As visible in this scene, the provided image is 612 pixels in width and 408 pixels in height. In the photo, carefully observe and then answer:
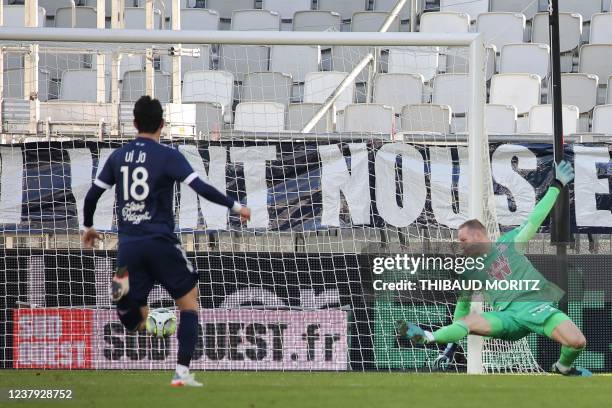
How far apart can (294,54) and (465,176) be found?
4662mm

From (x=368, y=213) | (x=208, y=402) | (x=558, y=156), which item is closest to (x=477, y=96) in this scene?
(x=558, y=156)

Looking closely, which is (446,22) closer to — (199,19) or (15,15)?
(199,19)

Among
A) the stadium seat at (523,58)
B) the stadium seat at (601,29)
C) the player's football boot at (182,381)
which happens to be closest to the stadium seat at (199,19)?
the stadium seat at (523,58)

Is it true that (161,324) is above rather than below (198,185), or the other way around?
below

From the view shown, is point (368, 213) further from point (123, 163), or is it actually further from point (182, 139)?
point (123, 163)

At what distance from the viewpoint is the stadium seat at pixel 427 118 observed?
14070 millimetres

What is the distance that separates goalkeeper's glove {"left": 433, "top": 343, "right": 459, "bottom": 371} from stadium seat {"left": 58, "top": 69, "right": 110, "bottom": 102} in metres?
5.56

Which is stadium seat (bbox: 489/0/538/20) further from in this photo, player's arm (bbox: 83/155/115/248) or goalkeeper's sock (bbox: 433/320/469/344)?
player's arm (bbox: 83/155/115/248)

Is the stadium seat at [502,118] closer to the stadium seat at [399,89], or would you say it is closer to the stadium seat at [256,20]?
the stadium seat at [399,89]

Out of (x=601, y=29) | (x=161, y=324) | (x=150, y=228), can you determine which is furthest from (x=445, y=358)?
(x=601, y=29)

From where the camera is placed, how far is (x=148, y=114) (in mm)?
8359

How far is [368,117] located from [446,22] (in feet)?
10.2

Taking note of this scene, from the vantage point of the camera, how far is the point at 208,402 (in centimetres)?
728

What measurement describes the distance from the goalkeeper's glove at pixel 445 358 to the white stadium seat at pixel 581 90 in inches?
184
